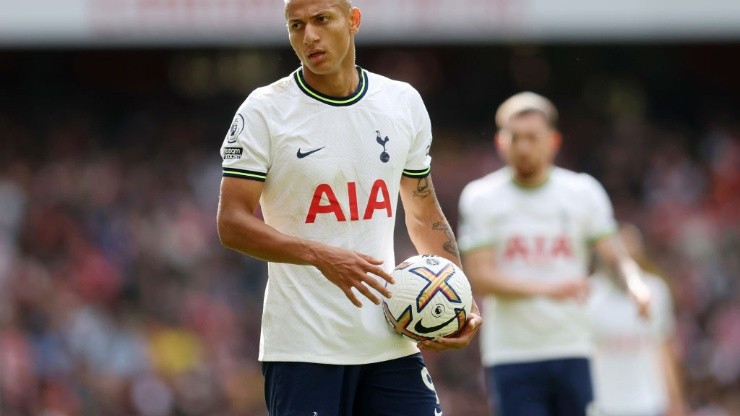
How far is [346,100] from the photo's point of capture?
550cm

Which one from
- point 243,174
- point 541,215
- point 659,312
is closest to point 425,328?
point 243,174

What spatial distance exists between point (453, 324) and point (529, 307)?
9.69ft

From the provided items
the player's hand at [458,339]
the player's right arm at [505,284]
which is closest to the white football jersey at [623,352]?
the player's right arm at [505,284]

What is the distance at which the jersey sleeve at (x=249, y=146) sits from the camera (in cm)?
527

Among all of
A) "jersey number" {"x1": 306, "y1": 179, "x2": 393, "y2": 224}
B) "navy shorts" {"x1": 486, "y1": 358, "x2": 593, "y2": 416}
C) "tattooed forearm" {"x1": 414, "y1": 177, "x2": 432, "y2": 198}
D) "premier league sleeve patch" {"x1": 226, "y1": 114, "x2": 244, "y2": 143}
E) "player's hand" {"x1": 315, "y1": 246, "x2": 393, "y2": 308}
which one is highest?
"premier league sleeve patch" {"x1": 226, "y1": 114, "x2": 244, "y2": 143}

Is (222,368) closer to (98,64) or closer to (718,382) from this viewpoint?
(718,382)

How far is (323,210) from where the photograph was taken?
539 centimetres

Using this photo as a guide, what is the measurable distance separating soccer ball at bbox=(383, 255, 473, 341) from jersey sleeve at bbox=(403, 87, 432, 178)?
435 mm

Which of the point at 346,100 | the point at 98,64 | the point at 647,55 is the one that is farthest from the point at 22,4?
the point at 346,100

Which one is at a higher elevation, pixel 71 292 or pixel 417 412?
pixel 71 292

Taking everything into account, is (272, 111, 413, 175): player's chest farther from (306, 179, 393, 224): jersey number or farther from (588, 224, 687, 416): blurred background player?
(588, 224, 687, 416): blurred background player

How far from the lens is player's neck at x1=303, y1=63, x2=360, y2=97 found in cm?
549

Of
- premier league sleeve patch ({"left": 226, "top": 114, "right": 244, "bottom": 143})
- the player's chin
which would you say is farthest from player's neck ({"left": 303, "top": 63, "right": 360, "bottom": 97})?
the player's chin

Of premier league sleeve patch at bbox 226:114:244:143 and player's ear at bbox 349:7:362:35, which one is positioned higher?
player's ear at bbox 349:7:362:35
